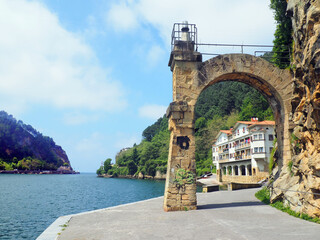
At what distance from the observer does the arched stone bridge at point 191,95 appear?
12.6 metres

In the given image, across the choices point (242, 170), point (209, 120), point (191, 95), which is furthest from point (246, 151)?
point (209, 120)

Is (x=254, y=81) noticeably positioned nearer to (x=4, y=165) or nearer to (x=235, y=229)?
(x=235, y=229)

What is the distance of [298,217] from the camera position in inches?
406

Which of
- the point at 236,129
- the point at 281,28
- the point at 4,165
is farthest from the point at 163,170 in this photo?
the point at 4,165

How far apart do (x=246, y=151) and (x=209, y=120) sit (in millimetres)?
42538

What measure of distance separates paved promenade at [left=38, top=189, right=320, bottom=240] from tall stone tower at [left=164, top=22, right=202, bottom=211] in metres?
0.83

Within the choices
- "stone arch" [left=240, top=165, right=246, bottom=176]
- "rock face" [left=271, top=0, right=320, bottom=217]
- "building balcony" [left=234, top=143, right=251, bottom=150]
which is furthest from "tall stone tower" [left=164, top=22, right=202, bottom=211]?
"stone arch" [left=240, top=165, right=246, bottom=176]

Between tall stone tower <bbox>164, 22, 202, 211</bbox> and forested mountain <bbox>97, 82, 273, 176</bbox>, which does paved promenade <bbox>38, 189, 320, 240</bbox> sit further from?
forested mountain <bbox>97, 82, 273, 176</bbox>

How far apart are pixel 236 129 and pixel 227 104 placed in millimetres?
39632

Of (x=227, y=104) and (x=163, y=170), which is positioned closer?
(x=163, y=170)

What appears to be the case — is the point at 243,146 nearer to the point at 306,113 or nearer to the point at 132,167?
the point at 306,113

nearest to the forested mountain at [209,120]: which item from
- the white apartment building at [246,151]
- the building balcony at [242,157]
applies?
the white apartment building at [246,151]

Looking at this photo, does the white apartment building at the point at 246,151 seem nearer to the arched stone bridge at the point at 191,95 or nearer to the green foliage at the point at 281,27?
the green foliage at the point at 281,27

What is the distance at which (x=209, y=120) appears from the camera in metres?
94.2
